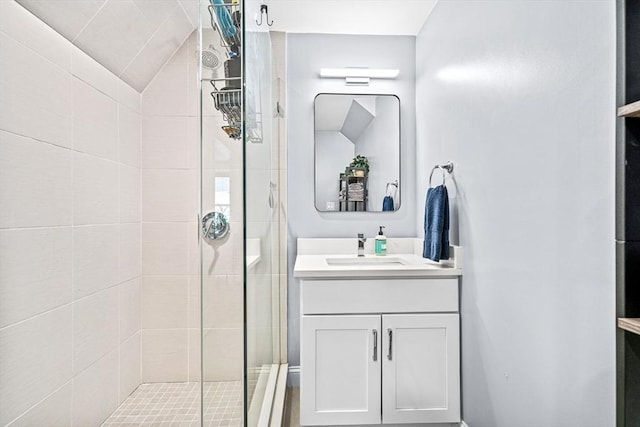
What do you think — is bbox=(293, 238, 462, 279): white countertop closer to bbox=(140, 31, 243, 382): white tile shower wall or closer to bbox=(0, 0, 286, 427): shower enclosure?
bbox=(0, 0, 286, 427): shower enclosure

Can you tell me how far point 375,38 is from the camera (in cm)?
245

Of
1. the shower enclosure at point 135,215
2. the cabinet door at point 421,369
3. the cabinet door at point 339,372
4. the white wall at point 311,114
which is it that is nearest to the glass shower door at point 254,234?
the shower enclosure at point 135,215

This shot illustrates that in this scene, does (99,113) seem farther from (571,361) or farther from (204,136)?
(571,361)

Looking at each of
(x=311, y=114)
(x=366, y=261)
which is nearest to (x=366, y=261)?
(x=366, y=261)

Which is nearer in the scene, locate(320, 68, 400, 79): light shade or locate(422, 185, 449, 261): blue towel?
locate(422, 185, 449, 261): blue towel

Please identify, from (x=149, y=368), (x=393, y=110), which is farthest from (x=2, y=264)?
(x=393, y=110)

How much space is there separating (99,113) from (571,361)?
2185mm

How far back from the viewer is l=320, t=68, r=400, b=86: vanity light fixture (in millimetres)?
2402

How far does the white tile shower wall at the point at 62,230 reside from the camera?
129cm

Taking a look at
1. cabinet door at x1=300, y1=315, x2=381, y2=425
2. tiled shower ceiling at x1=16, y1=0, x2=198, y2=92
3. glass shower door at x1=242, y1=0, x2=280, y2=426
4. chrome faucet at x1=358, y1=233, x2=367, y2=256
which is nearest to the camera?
glass shower door at x1=242, y1=0, x2=280, y2=426

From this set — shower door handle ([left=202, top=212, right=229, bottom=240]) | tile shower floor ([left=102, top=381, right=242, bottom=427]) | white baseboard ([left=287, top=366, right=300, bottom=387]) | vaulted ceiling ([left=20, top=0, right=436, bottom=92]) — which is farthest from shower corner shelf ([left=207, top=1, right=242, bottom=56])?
white baseboard ([left=287, top=366, right=300, bottom=387])

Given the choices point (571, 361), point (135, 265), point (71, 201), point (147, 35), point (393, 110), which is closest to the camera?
point (571, 361)

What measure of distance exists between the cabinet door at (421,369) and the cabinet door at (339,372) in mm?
63

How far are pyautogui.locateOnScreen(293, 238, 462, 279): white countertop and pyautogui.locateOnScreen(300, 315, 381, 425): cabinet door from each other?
0.23 meters
